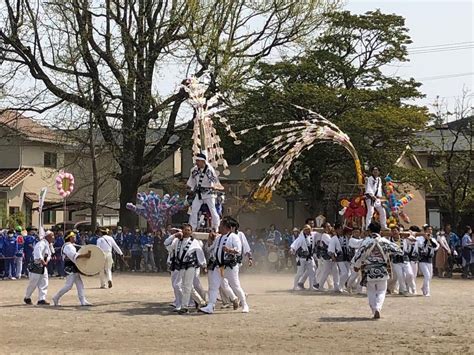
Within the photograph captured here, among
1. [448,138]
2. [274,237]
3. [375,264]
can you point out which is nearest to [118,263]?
[274,237]

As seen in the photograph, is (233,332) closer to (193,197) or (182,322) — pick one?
(182,322)

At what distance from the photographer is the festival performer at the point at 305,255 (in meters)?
19.7

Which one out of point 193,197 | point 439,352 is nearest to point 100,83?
point 193,197

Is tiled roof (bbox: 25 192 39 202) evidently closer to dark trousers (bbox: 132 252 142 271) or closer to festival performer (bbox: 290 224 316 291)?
dark trousers (bbox: 132 252 142 271)

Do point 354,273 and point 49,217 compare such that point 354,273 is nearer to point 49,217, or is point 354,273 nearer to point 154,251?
point 154,251

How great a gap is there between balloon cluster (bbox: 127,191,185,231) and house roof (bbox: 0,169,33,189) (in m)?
15.3

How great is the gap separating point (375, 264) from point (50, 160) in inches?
1356

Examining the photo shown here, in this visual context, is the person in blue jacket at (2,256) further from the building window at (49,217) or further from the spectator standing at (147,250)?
the building window at (49,217)

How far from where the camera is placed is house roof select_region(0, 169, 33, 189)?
41844 mm

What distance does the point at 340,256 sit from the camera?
19.2 meters

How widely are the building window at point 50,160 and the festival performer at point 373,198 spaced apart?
29.4 metres

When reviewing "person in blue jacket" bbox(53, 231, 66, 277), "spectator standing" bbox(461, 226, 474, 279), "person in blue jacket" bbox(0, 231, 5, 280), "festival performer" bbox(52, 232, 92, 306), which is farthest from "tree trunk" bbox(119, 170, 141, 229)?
"festival performer" bbox(52, 232, 92, 306)

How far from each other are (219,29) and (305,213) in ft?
38.0

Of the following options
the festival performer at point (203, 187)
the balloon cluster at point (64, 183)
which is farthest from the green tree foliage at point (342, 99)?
the festival performer at point (203, 187)
